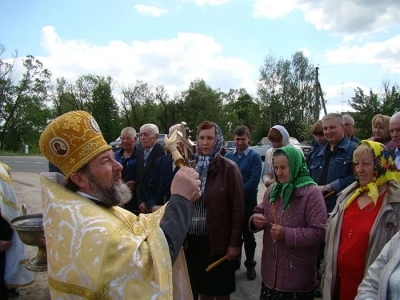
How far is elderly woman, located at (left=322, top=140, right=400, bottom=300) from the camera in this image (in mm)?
2627

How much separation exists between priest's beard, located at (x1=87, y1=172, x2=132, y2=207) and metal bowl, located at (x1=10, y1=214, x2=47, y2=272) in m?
1.18

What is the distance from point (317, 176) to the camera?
184 inches

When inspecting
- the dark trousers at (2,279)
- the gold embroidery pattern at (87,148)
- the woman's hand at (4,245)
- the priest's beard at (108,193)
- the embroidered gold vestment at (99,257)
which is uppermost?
the gold embroidery pattern at (87,148)

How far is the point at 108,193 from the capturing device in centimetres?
191

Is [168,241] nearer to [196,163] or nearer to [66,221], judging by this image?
[66,221]

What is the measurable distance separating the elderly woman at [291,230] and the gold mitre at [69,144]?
168cm

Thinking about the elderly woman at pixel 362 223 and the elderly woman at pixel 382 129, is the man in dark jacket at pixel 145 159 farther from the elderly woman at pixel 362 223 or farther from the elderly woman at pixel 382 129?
the elderly woman at pixel 382 129

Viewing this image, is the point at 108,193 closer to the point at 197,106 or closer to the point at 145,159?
the point at 145,159

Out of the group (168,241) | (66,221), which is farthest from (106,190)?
(168,241)

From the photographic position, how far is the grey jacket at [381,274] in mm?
2184

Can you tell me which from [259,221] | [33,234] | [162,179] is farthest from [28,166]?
[259,221]

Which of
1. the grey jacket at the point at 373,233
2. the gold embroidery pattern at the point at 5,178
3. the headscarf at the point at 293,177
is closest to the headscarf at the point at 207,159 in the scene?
the headscarf at the point at 293,177

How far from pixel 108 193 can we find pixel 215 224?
168cm

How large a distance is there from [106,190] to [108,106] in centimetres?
5082
